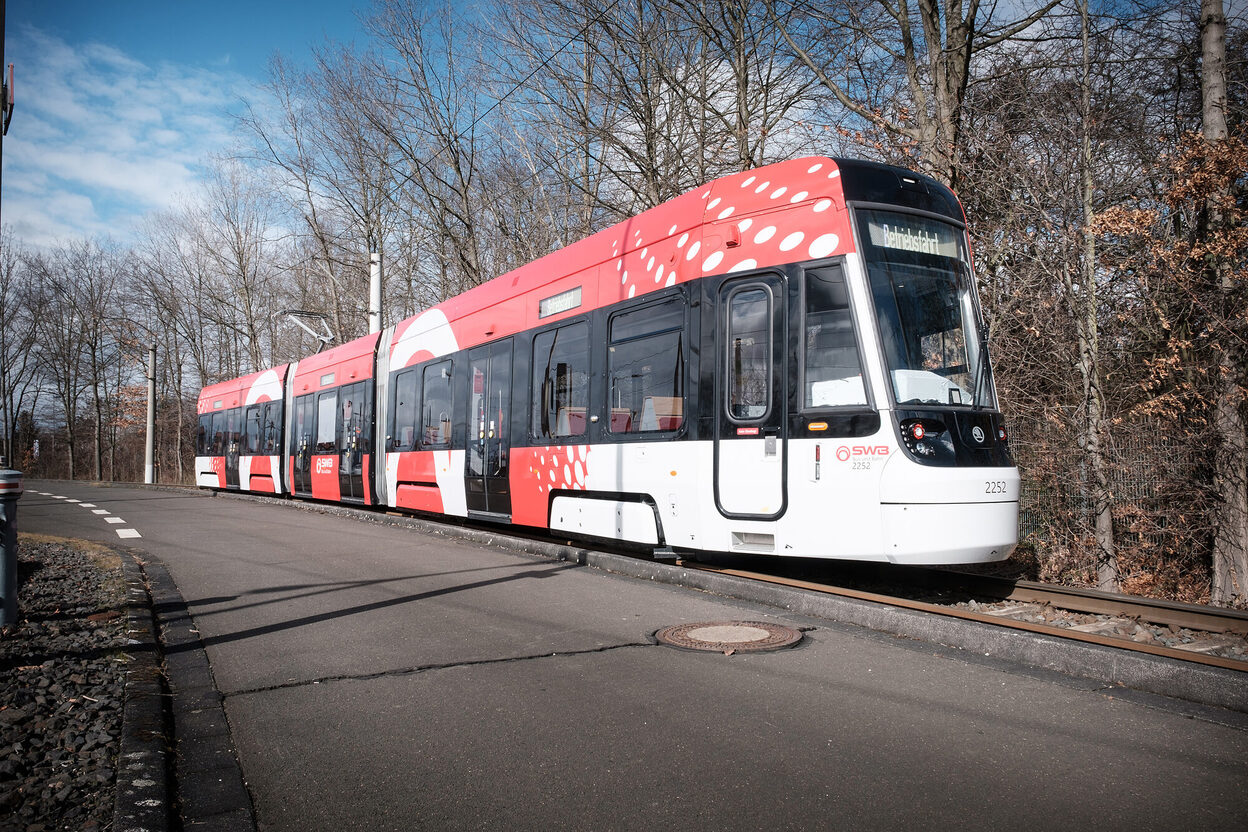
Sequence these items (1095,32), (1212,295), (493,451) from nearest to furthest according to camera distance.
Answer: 1. (1212,295)
2. (1095,32)
3. (493,451)

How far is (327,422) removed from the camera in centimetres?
1856

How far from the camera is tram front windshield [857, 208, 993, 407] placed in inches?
267

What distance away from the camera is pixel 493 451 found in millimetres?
11406

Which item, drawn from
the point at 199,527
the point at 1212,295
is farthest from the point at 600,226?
the point at 1212,295

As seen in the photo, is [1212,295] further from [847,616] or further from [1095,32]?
[847,616]

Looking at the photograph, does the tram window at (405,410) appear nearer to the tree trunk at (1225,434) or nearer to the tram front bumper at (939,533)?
the tram front bumper at (939,533)

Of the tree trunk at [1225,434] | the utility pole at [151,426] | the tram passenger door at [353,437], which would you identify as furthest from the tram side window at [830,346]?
the utility pole at [151,426]

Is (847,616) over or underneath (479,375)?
underneath

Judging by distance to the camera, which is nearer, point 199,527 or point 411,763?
point 411,763

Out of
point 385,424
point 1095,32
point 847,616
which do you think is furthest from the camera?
point 385,424

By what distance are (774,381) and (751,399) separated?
28 centimetres

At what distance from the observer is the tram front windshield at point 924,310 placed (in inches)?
267

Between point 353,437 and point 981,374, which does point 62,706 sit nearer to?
point 981,374

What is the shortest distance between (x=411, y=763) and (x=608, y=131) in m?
17.7
